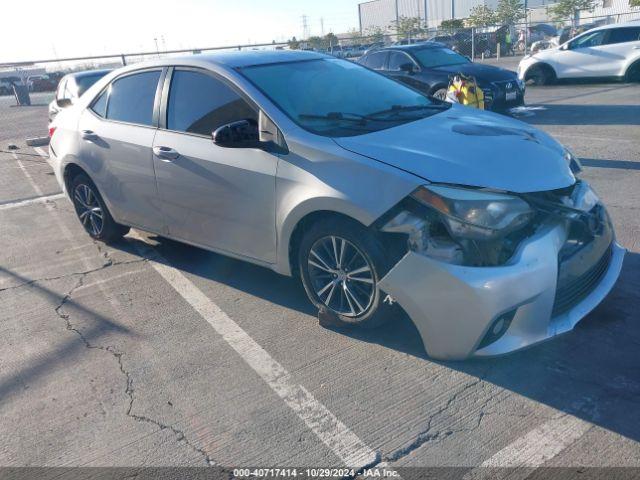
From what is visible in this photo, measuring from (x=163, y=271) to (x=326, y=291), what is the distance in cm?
195

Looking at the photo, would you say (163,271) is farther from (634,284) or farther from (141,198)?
(634,284)

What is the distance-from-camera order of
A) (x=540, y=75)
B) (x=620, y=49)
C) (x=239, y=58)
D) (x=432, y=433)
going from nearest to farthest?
(x=432, y=433)
(x=239, y=58)
(x=620, y=49)
(x=540, y=75)

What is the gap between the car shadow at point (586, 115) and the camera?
10602 millimetres

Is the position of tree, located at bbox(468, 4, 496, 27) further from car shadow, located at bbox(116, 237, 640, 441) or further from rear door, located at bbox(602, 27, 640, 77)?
car shadow, located at bbox(116, 237, 640, 441)

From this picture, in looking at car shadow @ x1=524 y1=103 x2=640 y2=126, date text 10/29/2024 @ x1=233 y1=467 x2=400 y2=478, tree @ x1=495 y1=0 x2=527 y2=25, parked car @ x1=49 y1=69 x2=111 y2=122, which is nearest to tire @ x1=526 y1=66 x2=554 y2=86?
car shadow @ x1=524 y1=103 x2=640 y2=126

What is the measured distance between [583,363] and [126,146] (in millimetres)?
3786

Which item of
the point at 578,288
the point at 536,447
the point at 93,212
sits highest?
the point at 93,212

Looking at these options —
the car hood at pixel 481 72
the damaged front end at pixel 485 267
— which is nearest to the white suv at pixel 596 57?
the car hood at pixel 481 72

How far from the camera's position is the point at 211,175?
4160 mm

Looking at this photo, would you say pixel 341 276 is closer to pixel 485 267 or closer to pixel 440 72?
pixel 485 267

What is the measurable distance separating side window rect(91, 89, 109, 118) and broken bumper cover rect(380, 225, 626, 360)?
3438 mm

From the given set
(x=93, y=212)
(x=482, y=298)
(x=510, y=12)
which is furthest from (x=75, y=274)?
(x=510, y=12)

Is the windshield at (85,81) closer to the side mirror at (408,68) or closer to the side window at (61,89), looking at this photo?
the side window at (61,89)

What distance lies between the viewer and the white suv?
49.9 ft
